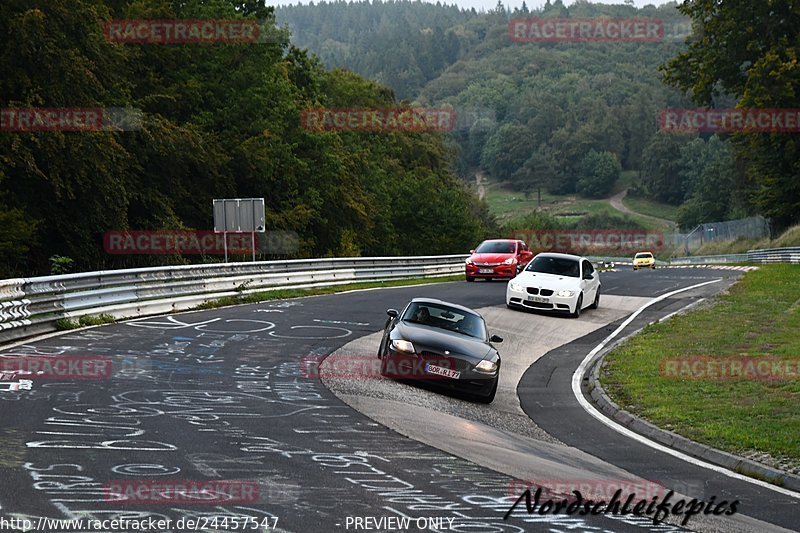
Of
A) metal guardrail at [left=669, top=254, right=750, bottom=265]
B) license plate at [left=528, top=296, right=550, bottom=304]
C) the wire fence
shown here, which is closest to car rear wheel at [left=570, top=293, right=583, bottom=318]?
license plate at [left=528, top=296, right=550, bottom=304]

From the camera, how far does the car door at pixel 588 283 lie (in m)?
27.0

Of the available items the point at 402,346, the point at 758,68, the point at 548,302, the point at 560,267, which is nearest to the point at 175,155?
the point at 560,267

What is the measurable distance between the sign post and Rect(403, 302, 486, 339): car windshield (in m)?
14.6

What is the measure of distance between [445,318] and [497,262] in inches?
807

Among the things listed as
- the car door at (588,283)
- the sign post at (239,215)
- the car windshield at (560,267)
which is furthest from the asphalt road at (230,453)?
the sign post at (239,215)

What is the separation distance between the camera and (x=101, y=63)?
122 feet

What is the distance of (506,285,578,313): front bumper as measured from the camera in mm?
25969

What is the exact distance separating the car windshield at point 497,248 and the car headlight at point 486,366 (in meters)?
22.5

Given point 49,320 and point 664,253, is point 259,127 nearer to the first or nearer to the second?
point 49,320

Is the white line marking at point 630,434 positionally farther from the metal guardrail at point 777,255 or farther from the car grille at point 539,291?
the metal guardrail at point 777,255

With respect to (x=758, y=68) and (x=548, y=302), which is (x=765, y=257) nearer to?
(x=758, y=68)

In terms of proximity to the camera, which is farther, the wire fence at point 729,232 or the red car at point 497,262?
the wire fence at point 729,232

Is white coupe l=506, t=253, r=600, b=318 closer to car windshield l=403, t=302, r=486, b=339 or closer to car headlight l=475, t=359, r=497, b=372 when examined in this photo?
car windshield l=403, t=302, r=486, b=339

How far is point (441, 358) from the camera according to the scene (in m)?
14.7
